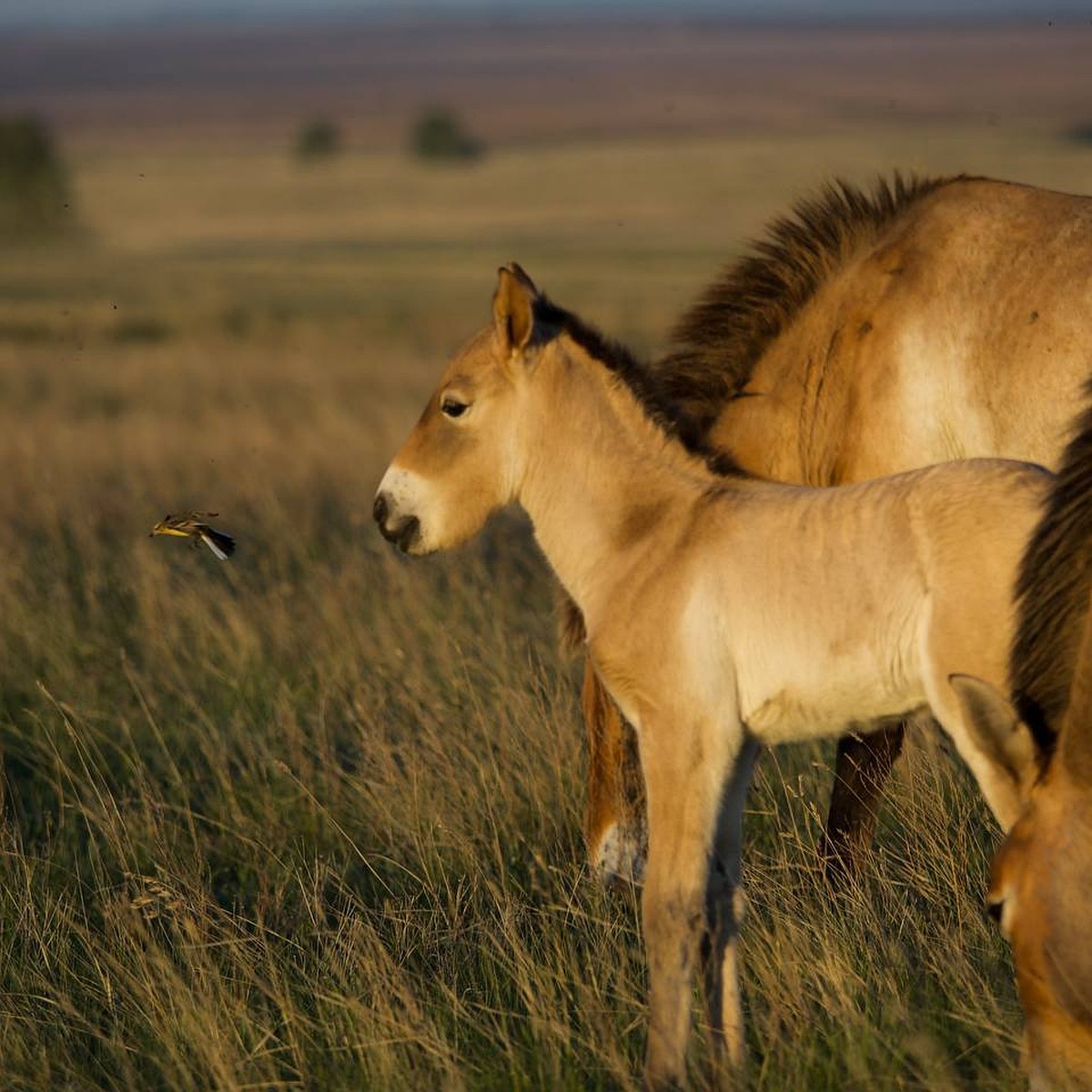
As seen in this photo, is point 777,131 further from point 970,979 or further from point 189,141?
point 970,979

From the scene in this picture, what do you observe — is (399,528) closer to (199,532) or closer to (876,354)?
(199,532)

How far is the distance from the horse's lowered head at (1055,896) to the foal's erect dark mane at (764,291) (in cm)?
255

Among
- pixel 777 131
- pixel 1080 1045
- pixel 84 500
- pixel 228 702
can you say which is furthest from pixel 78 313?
pixel 777 131

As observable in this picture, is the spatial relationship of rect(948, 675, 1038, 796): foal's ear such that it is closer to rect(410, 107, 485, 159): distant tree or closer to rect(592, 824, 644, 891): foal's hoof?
rect(592, 824, 644, 891): foal's hoof

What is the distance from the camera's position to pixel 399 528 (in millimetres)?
4648

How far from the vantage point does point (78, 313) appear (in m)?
27.2

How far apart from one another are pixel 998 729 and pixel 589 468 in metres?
1.53

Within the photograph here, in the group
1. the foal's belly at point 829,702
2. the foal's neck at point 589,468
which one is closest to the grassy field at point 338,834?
the foal's belly at point 829,702

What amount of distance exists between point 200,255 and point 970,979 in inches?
1927

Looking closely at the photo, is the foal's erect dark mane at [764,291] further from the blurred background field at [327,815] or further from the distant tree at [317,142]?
the distant tree at [317,142]

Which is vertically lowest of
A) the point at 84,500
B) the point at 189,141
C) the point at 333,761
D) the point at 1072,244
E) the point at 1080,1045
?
the point at 189,141

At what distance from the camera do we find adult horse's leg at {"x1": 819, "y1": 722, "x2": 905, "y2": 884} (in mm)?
5258

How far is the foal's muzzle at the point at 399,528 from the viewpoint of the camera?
15.2 ft

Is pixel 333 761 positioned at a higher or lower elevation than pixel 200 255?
higher
